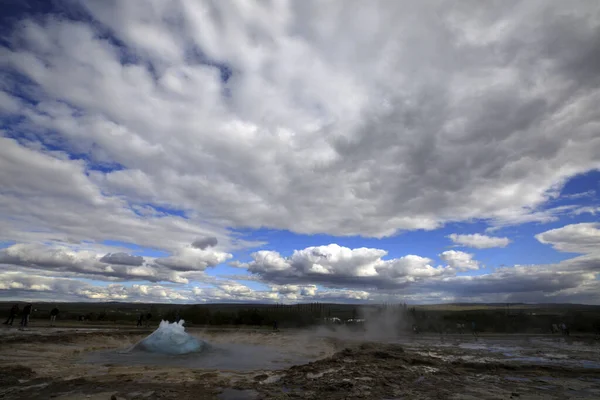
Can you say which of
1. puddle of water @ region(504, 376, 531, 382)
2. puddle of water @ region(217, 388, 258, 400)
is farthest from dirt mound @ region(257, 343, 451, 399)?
puddle of water @ region(504, 376, 531, 382)

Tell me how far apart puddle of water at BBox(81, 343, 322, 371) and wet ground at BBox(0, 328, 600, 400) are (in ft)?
0.16

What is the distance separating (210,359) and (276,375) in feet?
22.7

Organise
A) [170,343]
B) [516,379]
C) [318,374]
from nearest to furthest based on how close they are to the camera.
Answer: [318,374], [516,379], [170,343]

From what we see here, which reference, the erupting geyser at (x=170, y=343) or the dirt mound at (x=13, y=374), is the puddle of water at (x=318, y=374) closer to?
the dirt mound at (x=13, y=374)

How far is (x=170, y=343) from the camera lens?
2155 centimetres

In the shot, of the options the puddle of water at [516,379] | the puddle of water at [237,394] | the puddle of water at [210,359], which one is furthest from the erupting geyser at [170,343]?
the puddle of water at [516,379]

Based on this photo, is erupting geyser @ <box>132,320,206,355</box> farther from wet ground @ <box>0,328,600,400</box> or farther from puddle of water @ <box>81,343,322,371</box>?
wet ground @ <box>0,328,600,400</box>

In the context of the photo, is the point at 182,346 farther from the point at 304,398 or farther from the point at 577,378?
the point at 577,378

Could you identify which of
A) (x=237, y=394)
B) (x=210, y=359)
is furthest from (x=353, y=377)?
(x=210, y=359)

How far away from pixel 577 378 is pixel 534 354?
9.22 metres

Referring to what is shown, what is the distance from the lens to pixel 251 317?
173 ft

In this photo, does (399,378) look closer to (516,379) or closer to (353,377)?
(353,377)

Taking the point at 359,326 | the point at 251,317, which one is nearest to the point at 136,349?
the point at 251,317

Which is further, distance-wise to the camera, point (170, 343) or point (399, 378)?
point (170, 343)
